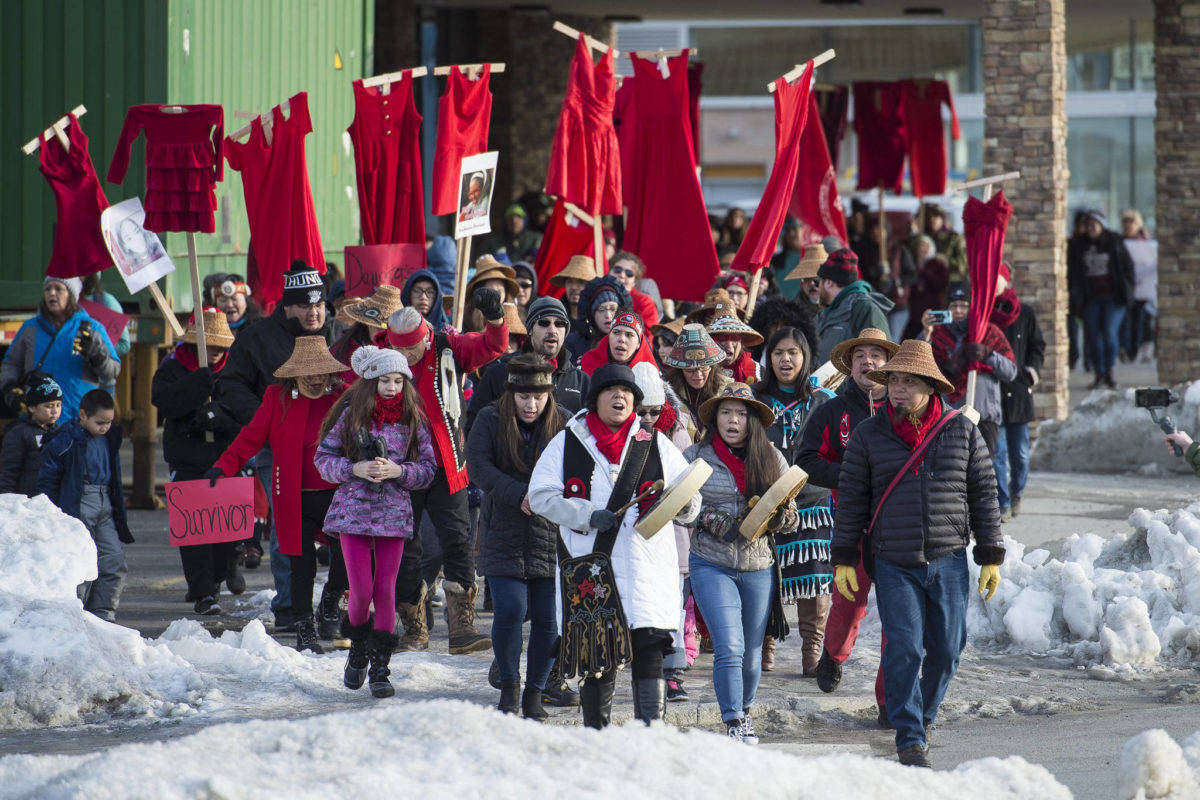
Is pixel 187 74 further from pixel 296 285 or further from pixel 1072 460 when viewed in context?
pixel 1072 460

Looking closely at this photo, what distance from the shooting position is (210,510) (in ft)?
27.9

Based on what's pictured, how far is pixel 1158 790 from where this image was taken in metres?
5.41

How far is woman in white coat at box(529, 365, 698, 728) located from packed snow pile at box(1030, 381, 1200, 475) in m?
9.22

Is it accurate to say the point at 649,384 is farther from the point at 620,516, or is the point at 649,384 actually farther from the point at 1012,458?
the point at 1012,458

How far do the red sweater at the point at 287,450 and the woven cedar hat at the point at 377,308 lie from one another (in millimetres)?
524

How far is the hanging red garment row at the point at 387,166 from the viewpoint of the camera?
11.4m

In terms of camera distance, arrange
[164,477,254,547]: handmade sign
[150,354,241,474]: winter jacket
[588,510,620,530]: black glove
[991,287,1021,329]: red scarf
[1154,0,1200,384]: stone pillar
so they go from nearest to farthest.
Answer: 1. [588,510,620,530]: black glove
2. [164,477,254,547]: handmade sign
3. [150,354,241,474]: winter jacket
4. [991,287,1021,329]: red scarf
5. [1154,0,1200,384]: stone pillar

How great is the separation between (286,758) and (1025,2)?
13008 millimetres

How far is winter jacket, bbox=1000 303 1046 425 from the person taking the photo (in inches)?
467

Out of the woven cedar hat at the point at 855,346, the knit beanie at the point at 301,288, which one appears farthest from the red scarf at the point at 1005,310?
the knit beanie at the point at 301,288

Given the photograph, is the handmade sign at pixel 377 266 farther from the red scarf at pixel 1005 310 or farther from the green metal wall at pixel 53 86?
the red scarf at pixel 1005 310

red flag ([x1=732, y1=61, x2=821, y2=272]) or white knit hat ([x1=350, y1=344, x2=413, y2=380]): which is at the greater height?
red flag ([x1=732, y1=61, x2=821, y2=272])

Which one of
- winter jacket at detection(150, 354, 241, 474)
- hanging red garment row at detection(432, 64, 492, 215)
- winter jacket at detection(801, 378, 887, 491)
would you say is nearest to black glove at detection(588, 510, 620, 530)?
winter jacket at detection(801, 378, 887, 491)

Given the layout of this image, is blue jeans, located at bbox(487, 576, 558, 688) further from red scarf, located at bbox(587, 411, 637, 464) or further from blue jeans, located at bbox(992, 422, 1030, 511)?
blue jeans, located at bbox(992, 422, 1030, 511)
